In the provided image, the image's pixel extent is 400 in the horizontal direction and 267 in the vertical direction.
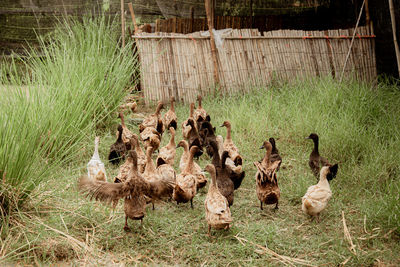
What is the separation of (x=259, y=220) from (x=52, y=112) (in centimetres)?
255

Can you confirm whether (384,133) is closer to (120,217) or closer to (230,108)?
(230,108)

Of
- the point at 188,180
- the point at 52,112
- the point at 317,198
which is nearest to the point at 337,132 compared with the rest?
the point at 317,198

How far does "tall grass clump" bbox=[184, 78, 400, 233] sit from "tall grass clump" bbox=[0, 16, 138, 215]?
6.39ft

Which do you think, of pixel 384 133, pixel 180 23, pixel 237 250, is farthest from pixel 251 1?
pixel 237 250

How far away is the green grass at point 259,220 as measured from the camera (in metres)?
3.73

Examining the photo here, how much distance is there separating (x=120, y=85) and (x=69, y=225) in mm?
3141

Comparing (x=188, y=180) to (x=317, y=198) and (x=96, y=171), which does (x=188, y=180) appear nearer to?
(x=96, y=171)

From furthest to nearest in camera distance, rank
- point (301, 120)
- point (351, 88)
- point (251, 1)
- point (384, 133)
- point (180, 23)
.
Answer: point (251, 1), point (180, 23), point (351, 88), point (301, 120), point (384, 133)

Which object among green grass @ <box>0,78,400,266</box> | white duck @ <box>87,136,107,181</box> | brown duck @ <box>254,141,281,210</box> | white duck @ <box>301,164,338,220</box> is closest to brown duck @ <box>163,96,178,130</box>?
green grass @ <box>0,78,400,266</box>

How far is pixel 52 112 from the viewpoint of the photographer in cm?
488

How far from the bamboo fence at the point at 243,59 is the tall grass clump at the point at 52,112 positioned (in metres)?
1.17

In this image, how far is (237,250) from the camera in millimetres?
3865

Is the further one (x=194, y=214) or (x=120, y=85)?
(x=120, y=85)

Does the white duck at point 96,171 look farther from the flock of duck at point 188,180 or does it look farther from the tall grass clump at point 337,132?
the tall grass clump at point 337,132
